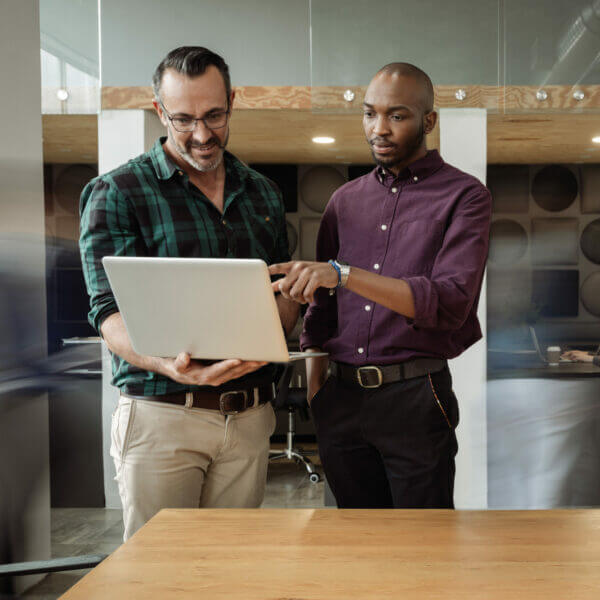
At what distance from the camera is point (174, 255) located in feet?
5.29

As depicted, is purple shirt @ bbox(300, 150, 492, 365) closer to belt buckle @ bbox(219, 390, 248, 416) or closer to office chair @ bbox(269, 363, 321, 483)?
belt buckle @ bbox(219, 390, 248, 416)

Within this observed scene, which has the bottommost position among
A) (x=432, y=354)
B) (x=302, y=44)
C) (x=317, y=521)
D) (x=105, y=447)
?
(x=105, y=447)

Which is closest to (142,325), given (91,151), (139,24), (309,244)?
(139,24)

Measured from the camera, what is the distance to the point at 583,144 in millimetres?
4371

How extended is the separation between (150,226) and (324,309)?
22.6 inches

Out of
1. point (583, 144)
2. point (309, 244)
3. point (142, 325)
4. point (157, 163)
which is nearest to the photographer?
point (142, 325)

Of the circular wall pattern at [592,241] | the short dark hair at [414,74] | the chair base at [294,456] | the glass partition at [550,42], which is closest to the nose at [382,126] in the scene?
the short dark hair at [414,74]

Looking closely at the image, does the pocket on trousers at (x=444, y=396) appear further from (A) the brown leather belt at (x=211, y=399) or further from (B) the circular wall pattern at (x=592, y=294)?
(B) the circular wall pattern at (x=592, y=294)

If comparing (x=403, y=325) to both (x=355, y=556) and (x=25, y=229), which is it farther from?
(x=25, y=229)

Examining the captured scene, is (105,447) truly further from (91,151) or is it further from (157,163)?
(157,163)

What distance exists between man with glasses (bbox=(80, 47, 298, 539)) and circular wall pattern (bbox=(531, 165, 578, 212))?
373 cm

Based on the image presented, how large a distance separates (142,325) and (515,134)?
10.6 ft

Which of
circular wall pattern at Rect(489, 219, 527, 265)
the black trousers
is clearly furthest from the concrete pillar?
the black trousers

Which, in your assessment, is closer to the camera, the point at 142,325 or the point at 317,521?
the point at 317,521
